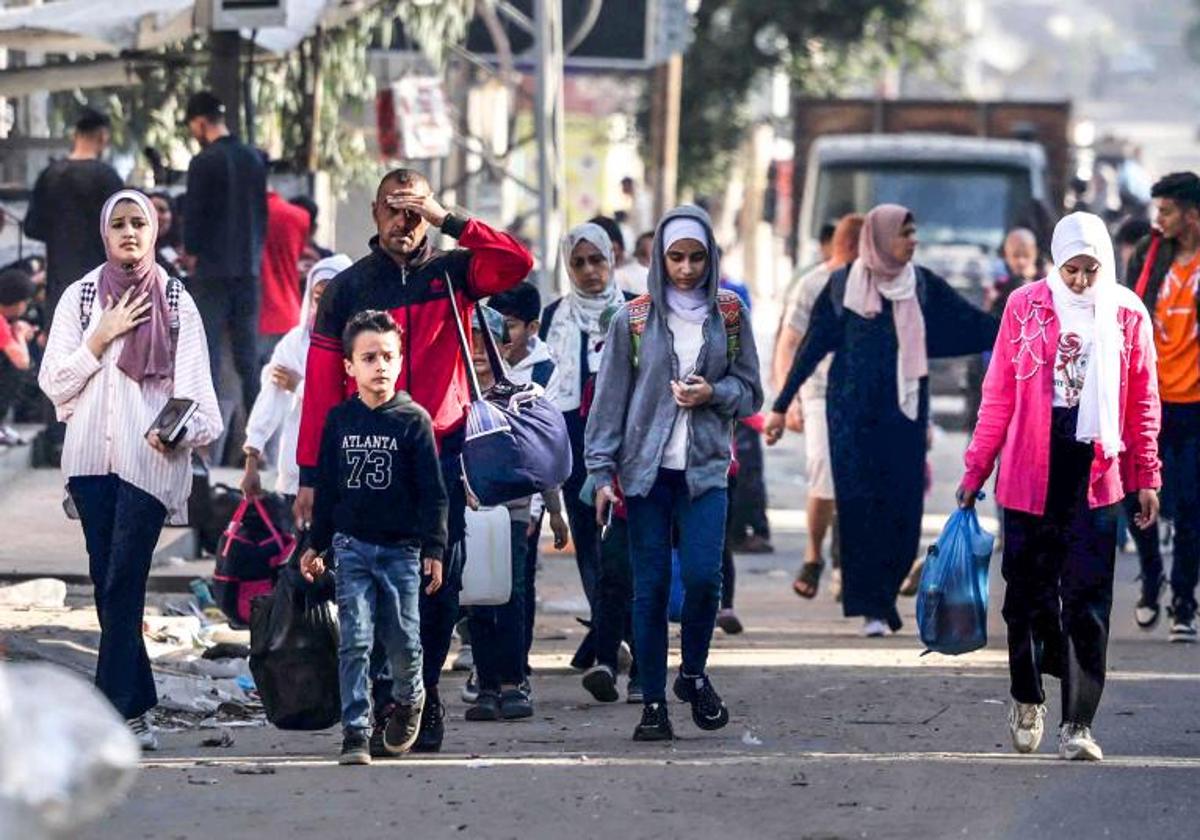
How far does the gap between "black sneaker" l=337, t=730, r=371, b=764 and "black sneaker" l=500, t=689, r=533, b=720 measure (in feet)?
4.40

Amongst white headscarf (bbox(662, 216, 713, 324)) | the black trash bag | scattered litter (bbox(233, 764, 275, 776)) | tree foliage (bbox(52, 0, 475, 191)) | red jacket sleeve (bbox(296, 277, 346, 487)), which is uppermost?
tree foliage (bbox(52, 0, 475, 191))

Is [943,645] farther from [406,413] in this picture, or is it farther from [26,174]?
[26,174]

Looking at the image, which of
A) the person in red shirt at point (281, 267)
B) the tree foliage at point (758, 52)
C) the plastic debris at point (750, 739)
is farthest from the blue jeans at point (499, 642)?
the tree foliage at point (758, 52)

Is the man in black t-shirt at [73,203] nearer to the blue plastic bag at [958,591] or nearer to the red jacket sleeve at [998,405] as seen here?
the blue plastic bag at [958,591]

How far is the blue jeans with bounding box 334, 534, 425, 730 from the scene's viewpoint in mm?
8898

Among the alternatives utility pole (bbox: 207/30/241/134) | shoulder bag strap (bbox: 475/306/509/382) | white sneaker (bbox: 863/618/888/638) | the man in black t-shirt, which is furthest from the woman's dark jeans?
utility pole (bbox: 207/30/241/134)

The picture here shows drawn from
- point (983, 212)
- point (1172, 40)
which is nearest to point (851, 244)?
point (983, 212)

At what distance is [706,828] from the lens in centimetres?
800

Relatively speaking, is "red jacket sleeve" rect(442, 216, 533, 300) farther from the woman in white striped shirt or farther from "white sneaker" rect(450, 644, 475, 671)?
"white sneaker" rect(450, 644, 475, 671)

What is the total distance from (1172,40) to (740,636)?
178867mm

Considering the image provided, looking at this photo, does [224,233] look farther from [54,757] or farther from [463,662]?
[54,757]

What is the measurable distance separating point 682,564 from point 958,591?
0.90m

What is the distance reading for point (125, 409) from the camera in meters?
9.46

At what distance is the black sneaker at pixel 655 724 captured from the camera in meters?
9.64
